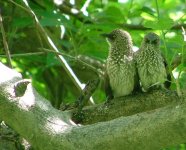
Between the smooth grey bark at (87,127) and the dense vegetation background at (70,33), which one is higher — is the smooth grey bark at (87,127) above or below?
above

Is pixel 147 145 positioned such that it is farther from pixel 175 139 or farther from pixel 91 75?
pixel 91 75

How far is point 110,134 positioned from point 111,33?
1576mm

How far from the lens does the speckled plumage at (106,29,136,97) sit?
3.22 metres

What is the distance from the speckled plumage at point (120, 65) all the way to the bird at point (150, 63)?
71 millimetres

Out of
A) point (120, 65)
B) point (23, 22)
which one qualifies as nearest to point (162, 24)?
point (120, 65)

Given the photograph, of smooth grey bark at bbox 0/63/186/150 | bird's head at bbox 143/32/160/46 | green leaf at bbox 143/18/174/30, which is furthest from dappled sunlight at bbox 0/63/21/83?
bird's head at bbox 143/32/160/46

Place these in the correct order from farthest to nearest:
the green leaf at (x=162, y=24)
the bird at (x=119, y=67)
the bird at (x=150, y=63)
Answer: the bird at (x=119, y=67)
the bird at (x=150, y=63)
the green leaf at (x=162, y=24)

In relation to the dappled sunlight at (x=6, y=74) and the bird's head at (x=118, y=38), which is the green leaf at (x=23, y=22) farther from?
the dappled sunlight at (x=6, y=74)

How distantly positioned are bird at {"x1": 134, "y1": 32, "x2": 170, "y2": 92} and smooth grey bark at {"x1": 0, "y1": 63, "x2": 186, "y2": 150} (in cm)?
89

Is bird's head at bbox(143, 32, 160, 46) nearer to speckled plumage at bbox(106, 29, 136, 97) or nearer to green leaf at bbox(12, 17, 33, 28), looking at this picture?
speckled plumage at bbox(106, 29, 136, 97)

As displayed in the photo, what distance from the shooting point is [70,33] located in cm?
351

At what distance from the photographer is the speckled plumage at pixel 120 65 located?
3219 millimetres

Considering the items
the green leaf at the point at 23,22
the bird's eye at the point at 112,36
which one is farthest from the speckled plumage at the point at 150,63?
the green leaf at the point at 23,22

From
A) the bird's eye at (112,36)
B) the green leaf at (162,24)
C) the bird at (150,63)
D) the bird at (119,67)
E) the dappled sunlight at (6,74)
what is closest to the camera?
the green leaf at (162,24)
